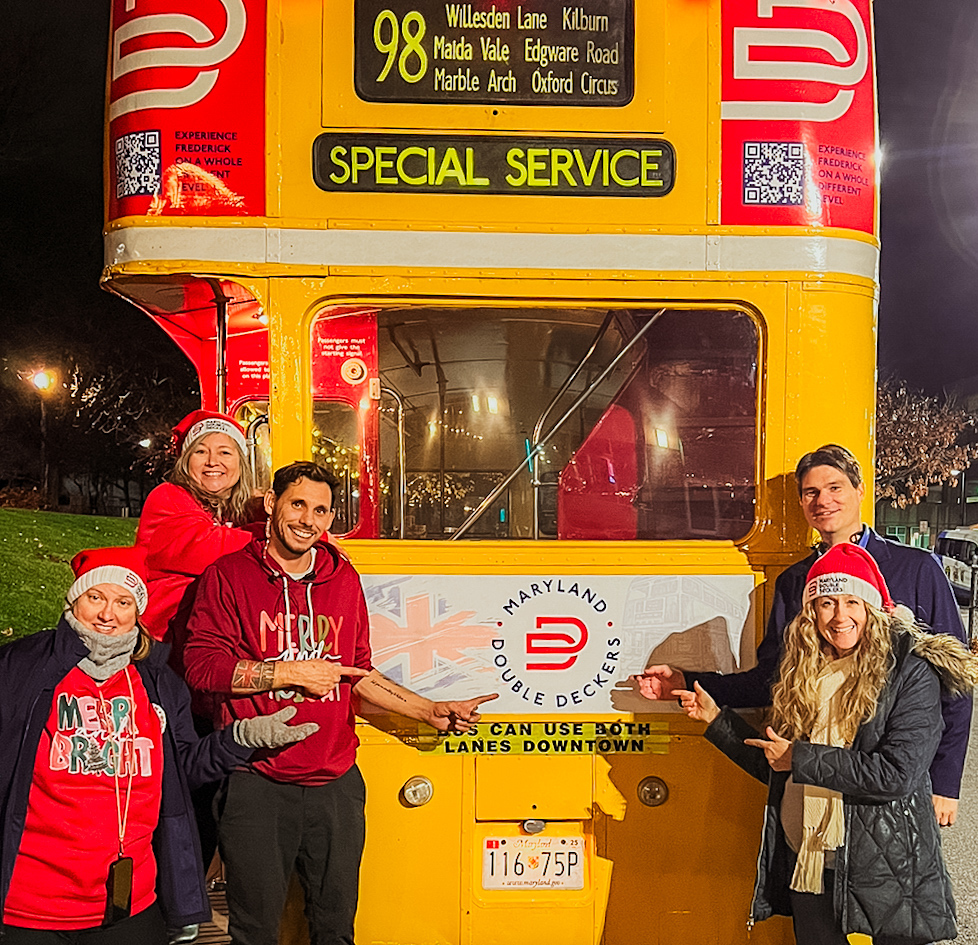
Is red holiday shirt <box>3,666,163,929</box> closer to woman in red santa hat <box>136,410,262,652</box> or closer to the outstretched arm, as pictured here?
woman in red santa hat <box>136,410,262,652</box>

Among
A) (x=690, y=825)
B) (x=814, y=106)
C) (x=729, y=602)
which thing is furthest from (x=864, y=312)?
(x=690, y=825)

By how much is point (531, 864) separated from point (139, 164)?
2.57 m

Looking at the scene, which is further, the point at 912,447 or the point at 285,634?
the point at 912,447

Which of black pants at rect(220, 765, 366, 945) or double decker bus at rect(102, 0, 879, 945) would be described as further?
double decker bus at rect(102, 0, 879, 945)

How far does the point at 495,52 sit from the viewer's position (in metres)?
3.04

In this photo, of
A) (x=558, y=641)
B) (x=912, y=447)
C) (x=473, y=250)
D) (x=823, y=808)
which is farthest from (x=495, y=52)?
(x=912, y=447)

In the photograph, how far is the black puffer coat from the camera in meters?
2.47

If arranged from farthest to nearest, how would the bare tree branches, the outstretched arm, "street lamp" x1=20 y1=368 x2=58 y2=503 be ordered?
the bare tree branches → "street lamp" x1=20 y1=368 x2=58 y2=503 → the outstretched arm

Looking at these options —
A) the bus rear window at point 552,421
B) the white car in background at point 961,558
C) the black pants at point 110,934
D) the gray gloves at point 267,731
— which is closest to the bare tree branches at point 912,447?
the white car in background at point 961,558

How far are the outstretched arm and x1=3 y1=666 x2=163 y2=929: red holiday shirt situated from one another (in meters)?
0.66

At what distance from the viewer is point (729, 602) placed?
3051 mm

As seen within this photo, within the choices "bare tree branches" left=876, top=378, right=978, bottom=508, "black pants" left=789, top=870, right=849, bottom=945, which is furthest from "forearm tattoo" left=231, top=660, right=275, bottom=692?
"bare tree branches" left=876, top=378, right=978, bottom=508

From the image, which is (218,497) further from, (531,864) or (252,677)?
(531,864)

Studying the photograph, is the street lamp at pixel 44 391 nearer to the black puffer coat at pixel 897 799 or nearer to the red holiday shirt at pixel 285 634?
the red holiday shirt at pixel 285 634
